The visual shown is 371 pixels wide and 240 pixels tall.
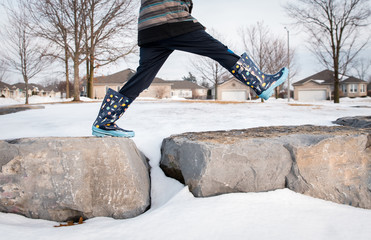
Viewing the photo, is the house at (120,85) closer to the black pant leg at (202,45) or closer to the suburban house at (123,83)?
the suburban house at (123,83)

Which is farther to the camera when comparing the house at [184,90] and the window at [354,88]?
the house at [184,90]

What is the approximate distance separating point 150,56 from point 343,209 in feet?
5.17

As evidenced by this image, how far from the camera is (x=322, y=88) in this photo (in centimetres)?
3416

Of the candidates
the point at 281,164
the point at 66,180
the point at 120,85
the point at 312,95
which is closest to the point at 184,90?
the point at 120,85

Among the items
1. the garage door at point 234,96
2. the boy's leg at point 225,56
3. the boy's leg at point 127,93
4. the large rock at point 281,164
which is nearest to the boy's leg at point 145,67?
the boy's leg at point 127,93

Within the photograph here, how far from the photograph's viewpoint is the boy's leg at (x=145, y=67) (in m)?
1.88

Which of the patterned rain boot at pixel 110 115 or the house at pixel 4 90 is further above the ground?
the house at pixel 4 90

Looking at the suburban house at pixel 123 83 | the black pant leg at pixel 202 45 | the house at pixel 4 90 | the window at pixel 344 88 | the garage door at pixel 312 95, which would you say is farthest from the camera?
the house at pixel 4 90

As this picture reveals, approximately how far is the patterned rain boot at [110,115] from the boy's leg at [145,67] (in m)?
0.07

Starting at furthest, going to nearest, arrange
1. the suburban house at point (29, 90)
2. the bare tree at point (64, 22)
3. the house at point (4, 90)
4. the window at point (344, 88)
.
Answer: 1. the suburban house at point (29, 90)
2. the house at point (4, 90)
3. the window at point (344, 88)
4. the bare tree at point (64, 22)

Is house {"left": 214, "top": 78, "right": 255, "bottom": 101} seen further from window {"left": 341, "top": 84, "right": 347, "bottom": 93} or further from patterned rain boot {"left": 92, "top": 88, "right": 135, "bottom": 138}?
patterned rain boot {"left": 92, "top": 88, "right": 135, "bottom": 138}

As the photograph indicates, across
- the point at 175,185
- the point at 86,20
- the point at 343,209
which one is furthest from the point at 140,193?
the point at 86,20

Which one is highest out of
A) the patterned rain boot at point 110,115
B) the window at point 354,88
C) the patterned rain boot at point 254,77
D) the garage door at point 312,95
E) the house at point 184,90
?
the house at point 184,90

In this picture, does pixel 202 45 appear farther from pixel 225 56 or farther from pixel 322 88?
pixel 322 88
